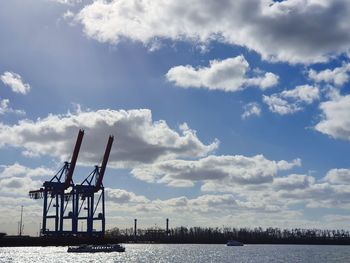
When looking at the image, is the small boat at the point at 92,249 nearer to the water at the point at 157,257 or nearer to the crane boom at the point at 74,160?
the water at the point at 157,257

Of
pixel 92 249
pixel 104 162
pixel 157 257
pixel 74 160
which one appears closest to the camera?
pixel 157 257

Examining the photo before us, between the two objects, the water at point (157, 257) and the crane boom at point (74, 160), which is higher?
the crane boom at point (74, 160)

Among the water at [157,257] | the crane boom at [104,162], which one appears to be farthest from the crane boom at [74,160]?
the water at [157,257]

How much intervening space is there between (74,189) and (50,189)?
5.88 m

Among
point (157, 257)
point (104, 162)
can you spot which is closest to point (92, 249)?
point (157, 257)

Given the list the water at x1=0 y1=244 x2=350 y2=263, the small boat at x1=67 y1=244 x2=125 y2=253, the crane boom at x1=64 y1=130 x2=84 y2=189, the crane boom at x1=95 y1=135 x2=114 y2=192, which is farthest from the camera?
the crane boom at x1=95 y1=135 x2=114 y2=192

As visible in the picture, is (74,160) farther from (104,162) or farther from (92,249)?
(92,249)

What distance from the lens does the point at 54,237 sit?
126m

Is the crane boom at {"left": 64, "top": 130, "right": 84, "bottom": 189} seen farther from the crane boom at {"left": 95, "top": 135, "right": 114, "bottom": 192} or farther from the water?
the water

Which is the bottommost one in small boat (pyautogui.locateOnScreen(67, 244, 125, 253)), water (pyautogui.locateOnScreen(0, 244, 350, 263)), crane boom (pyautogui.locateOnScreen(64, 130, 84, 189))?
water (pyautogui.locateOnScreen(0, 244, 350, 263))

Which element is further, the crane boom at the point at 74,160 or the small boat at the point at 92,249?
the crane boom at the point at 74,160

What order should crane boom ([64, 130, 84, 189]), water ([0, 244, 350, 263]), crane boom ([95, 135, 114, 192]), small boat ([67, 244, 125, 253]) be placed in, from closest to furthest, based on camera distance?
1. water ([0, 244, 350, 263])
2. small boat ([67, 244, 125, 253])
3. crane boom ([64, 130, 84, 189])
4. crane boom ([95, 135, 114, 192])

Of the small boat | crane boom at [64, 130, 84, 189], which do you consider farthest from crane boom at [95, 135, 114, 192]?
the small boat

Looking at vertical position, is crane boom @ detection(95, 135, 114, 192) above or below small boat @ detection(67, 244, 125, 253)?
above
